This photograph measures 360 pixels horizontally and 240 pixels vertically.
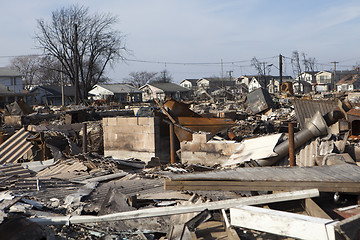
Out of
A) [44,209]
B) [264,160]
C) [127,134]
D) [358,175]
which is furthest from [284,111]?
[44,209]

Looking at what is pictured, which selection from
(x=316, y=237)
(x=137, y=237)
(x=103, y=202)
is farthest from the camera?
(x=103, y=202)

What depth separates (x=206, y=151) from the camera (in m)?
9.78

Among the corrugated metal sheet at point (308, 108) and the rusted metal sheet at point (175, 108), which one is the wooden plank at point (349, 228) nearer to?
the corrugated metal sheet at point (308, 108)

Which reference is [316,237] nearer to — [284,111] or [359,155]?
[359,155]

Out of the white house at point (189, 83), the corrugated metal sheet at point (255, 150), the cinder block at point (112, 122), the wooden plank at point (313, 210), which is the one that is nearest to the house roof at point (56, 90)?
the white house at point (189, 83)

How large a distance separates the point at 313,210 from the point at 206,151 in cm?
548

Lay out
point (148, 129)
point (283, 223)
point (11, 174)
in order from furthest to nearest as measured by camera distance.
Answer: point (148, 129)
point (11, 174)
point (283, 223)

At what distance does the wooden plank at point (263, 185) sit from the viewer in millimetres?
4879

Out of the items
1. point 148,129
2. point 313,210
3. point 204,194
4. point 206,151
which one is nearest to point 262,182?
point 313,210

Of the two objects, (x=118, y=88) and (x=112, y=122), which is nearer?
(x=112, y=122)

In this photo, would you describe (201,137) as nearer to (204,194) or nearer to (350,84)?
(204,194)

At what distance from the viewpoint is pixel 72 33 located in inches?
1714

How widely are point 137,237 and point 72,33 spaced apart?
4226cm

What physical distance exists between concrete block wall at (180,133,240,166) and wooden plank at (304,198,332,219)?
4.70 m
